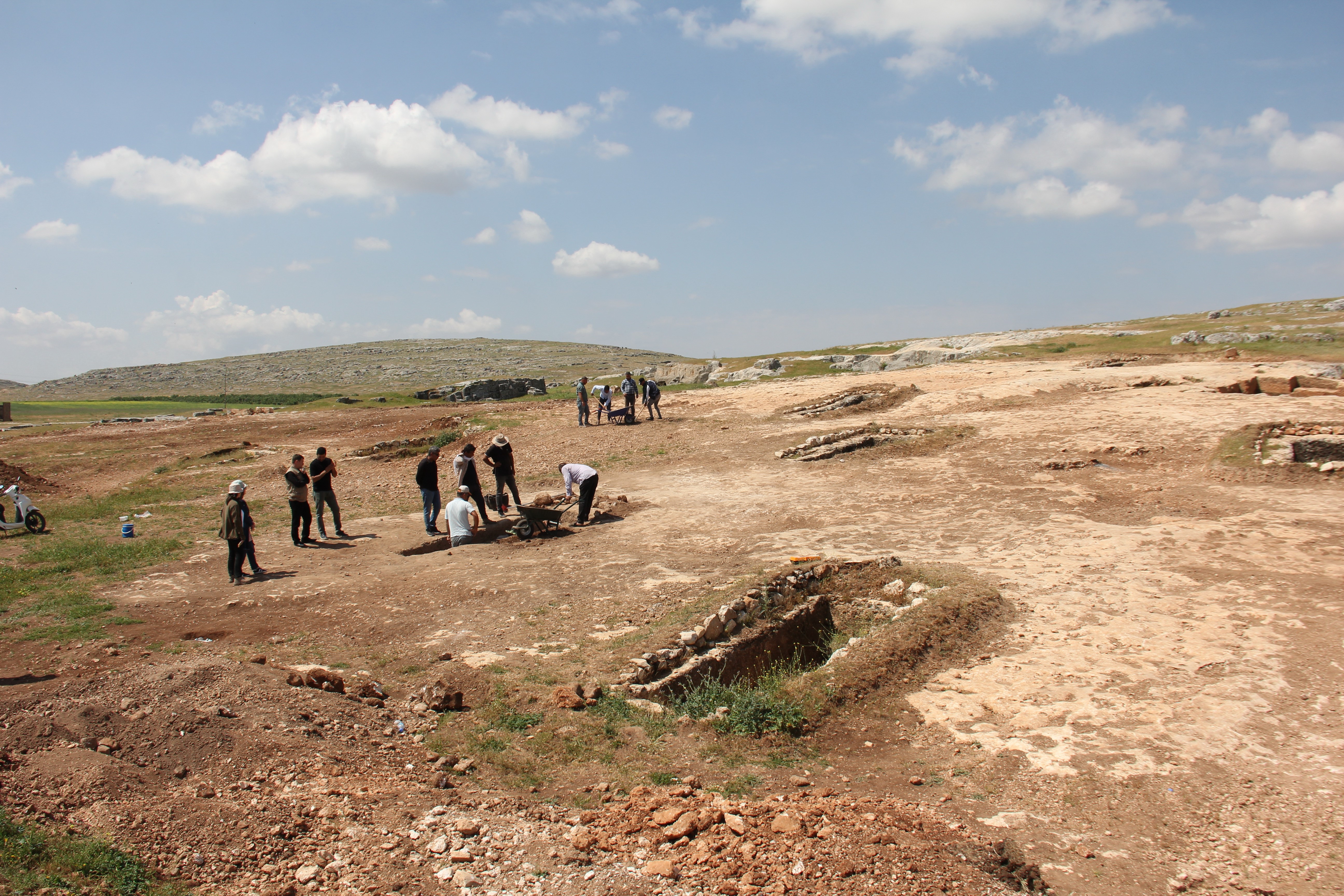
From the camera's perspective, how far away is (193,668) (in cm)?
599

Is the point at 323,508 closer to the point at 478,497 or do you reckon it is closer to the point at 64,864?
the point at 478,497

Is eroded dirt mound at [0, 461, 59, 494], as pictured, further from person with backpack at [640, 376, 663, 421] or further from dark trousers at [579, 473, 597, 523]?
person with backpack at [640, 376, 663, 421]

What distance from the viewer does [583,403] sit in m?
24.5

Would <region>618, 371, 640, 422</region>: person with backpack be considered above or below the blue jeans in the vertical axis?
above

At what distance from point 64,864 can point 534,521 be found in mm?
8657

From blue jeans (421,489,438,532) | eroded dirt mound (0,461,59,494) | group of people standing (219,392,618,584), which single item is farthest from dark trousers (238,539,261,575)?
eroded dirt mound (0,461,59,494)

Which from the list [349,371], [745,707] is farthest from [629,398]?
[349,371]

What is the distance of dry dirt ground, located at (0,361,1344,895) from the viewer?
13.8ft

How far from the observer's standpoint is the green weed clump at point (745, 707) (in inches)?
242

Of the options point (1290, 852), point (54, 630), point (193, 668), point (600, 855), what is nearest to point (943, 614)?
point (1290, 852)

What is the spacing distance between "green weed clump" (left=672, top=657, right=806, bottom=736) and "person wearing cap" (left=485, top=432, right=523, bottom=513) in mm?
7117

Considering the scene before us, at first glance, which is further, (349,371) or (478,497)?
(349,371)

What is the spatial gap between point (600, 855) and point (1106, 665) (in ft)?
17.7

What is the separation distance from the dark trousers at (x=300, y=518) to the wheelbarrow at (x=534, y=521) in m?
3.68
